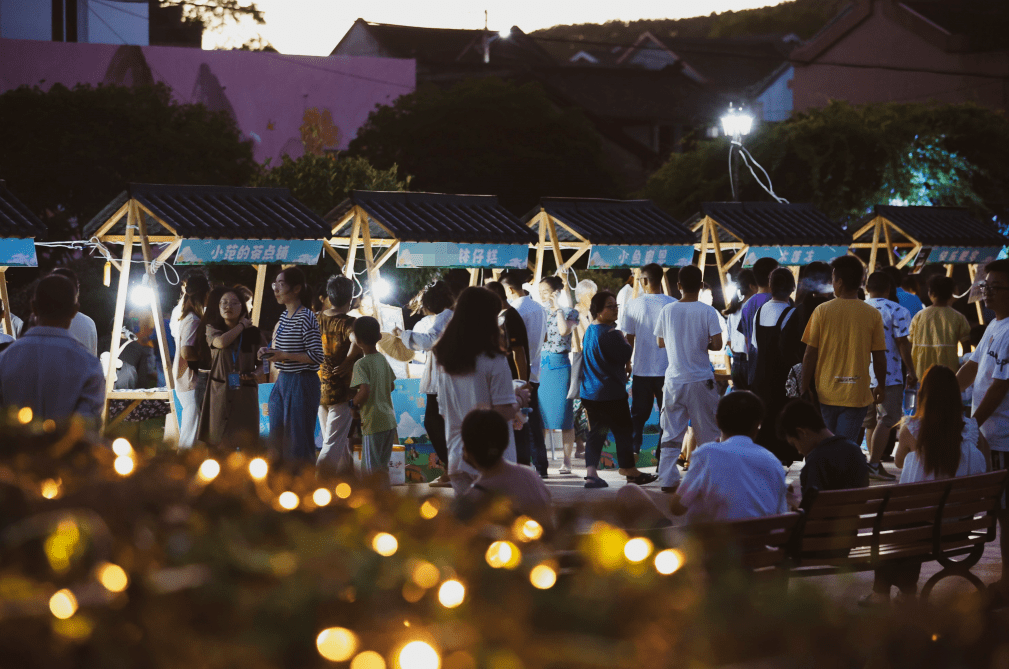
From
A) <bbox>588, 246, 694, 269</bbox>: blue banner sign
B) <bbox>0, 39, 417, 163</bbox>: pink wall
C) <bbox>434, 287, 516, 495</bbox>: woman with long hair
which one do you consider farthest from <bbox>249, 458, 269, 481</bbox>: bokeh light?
<bbox>0, 39, 417, 163</bbox>: pink wall

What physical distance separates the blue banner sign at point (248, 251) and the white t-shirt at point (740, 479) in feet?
18.7

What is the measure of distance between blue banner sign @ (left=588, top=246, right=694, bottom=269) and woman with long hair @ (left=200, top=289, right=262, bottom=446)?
14.9 ft

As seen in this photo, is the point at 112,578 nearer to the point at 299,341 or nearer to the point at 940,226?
the point at 299,341

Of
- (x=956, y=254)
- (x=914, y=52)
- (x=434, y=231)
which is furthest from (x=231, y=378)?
(x=914, y=52)

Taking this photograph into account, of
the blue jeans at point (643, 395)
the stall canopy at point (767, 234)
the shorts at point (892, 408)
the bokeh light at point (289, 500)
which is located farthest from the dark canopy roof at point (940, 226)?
the bokeh light at point (289, 500)

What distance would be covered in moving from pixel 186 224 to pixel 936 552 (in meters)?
6.56

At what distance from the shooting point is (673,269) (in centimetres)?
1427

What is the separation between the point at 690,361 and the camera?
840cm

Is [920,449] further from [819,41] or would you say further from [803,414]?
Answer: [819,41]

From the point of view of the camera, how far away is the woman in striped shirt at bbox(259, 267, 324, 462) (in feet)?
26.2

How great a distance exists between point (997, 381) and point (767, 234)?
8237 mm

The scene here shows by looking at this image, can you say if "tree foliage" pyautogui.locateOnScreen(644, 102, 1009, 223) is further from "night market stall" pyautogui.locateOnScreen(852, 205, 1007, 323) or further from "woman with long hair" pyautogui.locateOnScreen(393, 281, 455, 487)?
"woman with long hair" pyautogui.locateOnScreen(393, 281, 455, 487)

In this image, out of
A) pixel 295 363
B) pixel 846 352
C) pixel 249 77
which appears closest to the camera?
pixel 846 352

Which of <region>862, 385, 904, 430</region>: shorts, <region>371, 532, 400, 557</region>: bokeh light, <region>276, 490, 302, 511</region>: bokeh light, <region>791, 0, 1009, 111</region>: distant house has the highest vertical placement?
<region>791, 0, 1009, 111</region>: distant house
